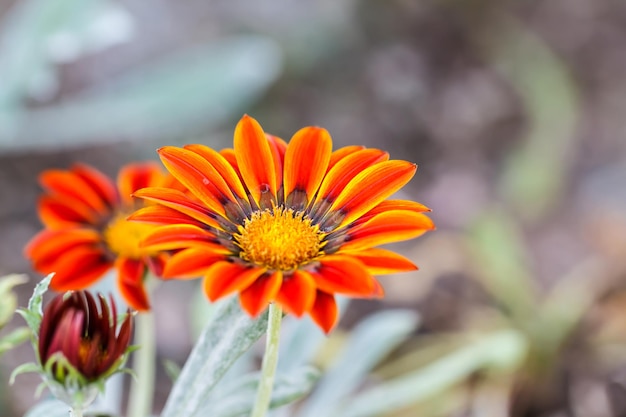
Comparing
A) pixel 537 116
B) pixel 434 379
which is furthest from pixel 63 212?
pixel 537 116

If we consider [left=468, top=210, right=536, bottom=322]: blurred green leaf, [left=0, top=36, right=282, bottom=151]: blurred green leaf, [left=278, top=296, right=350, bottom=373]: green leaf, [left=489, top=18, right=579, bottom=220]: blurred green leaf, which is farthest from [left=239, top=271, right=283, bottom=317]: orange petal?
[left=489, top=18, right=579, bottom=220]: blurred green leaf

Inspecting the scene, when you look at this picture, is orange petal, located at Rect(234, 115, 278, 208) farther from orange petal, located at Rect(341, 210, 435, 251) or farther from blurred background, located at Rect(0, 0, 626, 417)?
blurred background, located at Rect(0, 0, 626, 417)

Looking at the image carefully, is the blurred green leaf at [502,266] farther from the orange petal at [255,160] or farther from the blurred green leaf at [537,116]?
the orange petal at [255,160]

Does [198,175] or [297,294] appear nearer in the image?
[297,294]

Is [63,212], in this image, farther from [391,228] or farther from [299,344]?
[391,228]

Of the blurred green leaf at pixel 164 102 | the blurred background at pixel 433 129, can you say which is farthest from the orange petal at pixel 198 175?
the blurred green leaf at pixel 164 102

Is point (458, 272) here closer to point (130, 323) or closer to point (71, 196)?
point (71, 196)
